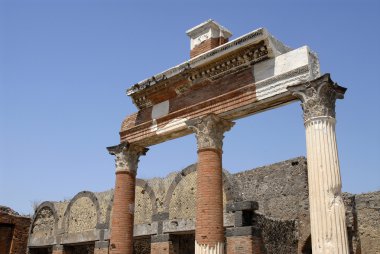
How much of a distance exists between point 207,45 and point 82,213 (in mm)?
10569

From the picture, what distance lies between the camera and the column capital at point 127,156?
1066 centimetres

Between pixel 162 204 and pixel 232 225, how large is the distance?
3.62 meters

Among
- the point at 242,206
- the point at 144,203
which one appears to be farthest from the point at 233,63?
the point at 144,203

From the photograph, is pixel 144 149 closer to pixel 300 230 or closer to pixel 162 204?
pixel 162 204

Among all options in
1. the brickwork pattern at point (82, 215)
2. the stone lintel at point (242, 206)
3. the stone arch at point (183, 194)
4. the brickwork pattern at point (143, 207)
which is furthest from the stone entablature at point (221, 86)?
the brickwork pattern at point (82, 215)

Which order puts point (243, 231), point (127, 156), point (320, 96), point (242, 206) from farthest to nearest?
point (242, 206) < point (243, 231) < point (127, 156) < point (320, 96)

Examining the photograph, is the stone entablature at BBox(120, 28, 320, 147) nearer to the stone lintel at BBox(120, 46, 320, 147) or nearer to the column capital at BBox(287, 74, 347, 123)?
the stone lintel at BBox(120, 46, 320, 147)

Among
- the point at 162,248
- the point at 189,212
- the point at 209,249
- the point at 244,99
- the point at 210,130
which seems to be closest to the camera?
the point at 209,249

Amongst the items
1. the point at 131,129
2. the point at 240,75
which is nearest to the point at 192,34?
the point at 240,75

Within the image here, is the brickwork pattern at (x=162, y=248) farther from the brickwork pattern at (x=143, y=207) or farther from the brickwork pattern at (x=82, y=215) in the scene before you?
the brickwork pattern at (x=82, y=215)

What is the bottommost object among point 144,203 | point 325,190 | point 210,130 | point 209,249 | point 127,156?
point 209,249

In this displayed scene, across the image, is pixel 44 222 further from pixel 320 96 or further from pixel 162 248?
pixel 320 96

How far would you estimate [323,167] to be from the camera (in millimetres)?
6613

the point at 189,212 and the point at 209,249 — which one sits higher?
the point at 189,212
